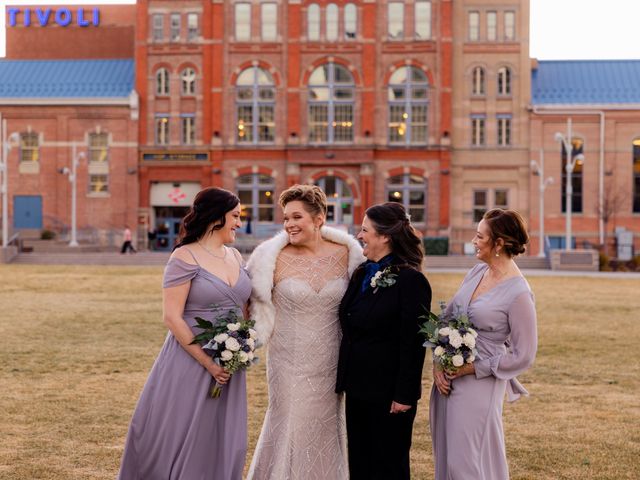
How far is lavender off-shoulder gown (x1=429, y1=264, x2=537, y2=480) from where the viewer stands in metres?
5.82

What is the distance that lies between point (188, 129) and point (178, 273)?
49.6m

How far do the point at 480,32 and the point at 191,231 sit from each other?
168ft

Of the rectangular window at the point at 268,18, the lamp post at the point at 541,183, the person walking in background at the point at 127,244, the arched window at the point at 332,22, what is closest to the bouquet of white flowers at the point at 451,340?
the lamp post at the point at 541,183

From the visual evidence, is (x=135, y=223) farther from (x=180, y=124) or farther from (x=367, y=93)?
(x=367, y=93)

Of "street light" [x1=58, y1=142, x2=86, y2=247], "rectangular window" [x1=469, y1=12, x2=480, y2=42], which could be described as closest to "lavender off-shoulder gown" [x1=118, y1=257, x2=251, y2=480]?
"street light" [x1=58, y1=142, x2=86, y2=247]

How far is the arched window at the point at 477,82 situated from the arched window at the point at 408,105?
2.90 metres

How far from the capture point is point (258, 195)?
2142 inches

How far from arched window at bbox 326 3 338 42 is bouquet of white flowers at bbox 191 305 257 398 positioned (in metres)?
49.6

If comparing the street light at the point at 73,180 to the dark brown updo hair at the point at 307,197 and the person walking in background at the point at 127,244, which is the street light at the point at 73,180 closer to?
the person walking in background at the point at 127,244

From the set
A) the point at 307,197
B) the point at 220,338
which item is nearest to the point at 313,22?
the point at 307,197

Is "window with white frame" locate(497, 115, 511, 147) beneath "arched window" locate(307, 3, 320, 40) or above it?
beneath

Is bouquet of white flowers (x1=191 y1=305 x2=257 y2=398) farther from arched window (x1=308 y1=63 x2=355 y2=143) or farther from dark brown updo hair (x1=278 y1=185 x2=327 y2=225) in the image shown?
arched window (x1=308 y1=63 x2=355 y2=143)

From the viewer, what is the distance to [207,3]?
5453cm

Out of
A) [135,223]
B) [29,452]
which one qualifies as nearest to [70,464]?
[29,452]
